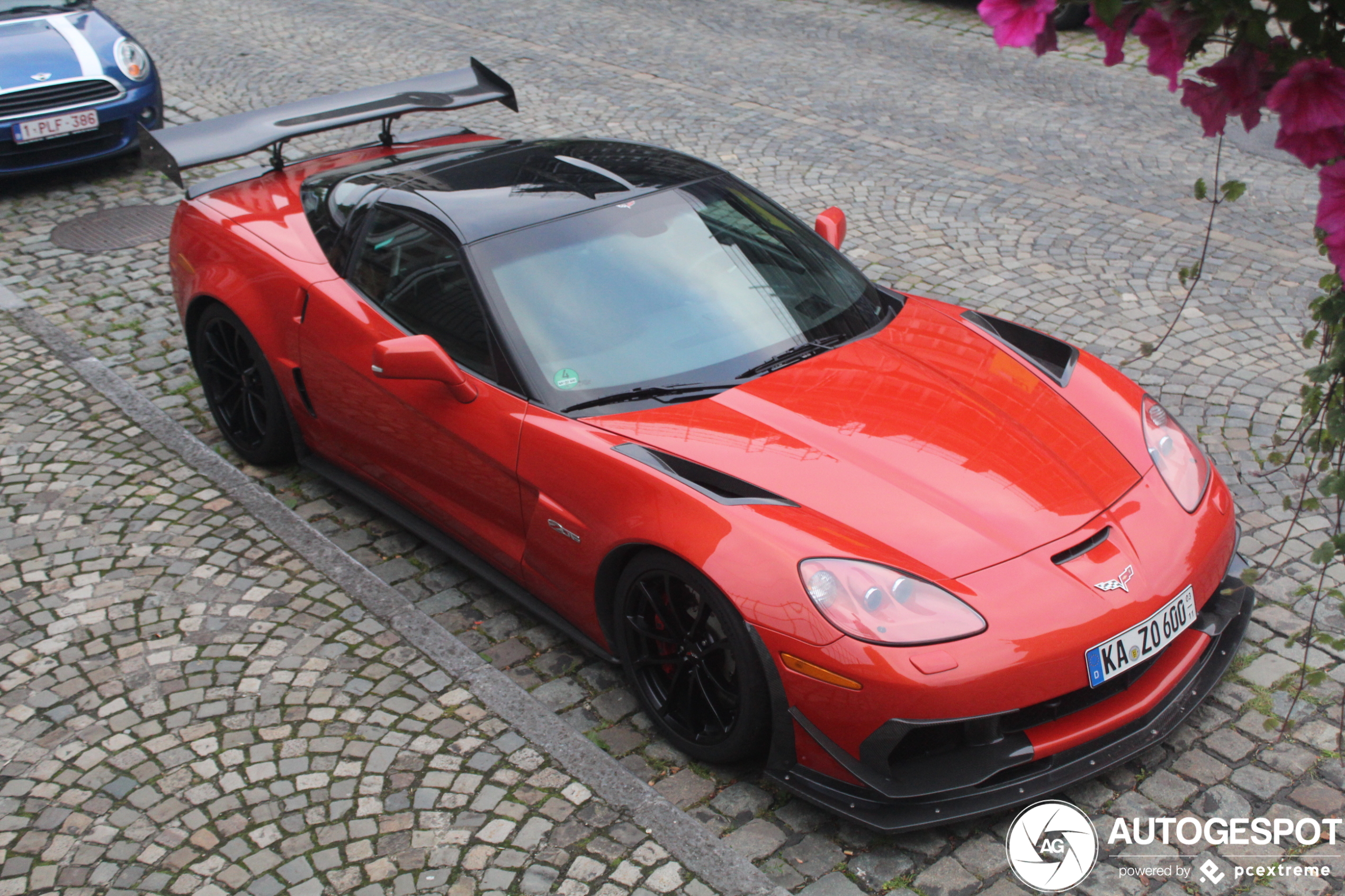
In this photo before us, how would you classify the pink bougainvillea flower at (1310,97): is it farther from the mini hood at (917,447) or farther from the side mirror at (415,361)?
the side mirror at (415,361)

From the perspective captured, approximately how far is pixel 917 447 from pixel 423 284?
186cm

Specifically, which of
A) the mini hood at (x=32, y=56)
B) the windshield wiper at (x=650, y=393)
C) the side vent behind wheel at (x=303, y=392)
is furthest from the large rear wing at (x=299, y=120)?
the mini hood at (x=32, y=56)

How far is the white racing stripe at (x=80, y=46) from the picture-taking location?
323 inches

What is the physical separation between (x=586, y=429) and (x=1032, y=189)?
5376mm

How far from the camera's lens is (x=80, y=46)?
8.35 metres

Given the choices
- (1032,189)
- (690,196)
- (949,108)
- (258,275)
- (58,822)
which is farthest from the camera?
(949,108)

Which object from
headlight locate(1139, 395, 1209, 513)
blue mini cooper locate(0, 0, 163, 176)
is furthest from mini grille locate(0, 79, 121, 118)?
headlight locate(1139, 395, 1209, 513)

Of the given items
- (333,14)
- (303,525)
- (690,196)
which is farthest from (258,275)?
(333,14)

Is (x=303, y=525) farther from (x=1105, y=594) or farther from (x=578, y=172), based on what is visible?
(x=1105, y=594)

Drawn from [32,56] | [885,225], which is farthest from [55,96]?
[885,225]

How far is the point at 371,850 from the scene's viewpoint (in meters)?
3.18

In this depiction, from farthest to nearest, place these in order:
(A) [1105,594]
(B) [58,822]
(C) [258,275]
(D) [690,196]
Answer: (C) [258,275] < (D) [690,196] < (B) [58,822] < (A) [1105,594]

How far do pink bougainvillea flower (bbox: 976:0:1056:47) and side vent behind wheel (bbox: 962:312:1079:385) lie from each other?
244 cm

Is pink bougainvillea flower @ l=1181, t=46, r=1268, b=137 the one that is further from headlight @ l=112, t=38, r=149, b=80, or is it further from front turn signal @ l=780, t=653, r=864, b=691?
headlight @ l=112, t=38, r=149, b=80
